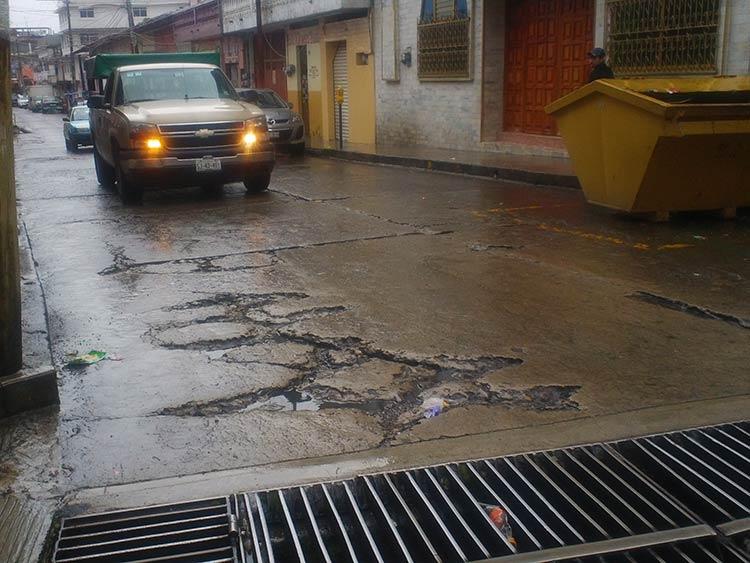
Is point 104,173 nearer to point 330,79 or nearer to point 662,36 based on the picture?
point 662,36

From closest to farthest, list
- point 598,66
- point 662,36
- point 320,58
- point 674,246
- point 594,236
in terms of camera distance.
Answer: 1. point 674,246
2. point 594,236
3. point 598,66
4. point 662,36
5. point 320,58

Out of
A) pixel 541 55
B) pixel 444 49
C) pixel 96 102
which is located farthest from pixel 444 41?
pixel 96 102

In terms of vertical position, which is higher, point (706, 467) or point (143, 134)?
point (143, 134)

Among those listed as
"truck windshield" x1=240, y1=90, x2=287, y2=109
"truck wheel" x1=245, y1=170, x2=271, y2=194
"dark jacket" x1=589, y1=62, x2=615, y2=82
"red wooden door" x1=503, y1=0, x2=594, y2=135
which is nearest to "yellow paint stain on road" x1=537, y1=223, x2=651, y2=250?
"dark jacket" x1=589, y1=62, x2=615, y2=82

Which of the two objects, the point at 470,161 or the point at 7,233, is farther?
the point at 470,161

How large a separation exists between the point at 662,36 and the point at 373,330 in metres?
9.53

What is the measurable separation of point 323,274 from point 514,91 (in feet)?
39.3

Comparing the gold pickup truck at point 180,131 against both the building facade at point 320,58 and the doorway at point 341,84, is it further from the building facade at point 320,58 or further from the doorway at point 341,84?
the doorway at point 341,84

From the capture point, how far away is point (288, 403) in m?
4.32

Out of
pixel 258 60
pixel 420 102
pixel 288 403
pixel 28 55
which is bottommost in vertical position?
pixel 288 403

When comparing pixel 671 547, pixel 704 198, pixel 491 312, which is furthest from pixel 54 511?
pixel 704 198

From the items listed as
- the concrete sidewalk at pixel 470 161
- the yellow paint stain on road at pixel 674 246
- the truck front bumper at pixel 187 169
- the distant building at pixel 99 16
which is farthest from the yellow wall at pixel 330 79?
the distant building at pixel 99 16

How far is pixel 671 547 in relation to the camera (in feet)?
9.23

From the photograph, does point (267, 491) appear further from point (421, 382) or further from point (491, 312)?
point (491, 312)
